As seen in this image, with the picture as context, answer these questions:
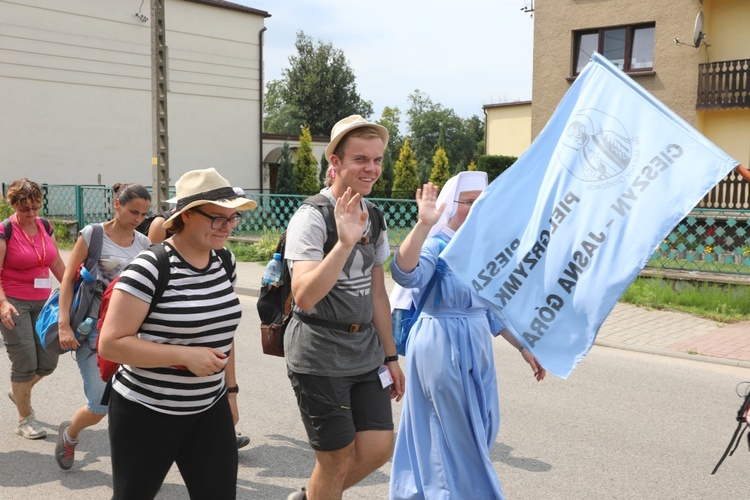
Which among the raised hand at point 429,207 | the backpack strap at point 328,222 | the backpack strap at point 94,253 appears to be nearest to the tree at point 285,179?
the backpack strap at point 94,253

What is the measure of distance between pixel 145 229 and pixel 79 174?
69.1ft

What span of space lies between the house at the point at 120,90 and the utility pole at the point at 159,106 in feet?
24.8

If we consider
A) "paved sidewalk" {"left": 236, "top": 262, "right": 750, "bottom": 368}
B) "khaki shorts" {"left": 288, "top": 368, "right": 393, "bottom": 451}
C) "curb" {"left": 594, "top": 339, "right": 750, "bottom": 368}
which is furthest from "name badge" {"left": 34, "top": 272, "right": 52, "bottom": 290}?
"curb" {"left": 594, "top": 339, "right": 750, "bottom": 368}

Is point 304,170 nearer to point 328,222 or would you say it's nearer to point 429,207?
point 429,207

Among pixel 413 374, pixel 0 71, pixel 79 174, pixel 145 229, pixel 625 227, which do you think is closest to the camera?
pixel 625 227

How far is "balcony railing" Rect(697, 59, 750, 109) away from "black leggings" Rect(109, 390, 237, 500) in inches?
760

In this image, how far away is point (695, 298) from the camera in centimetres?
1074

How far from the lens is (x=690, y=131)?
3061mm

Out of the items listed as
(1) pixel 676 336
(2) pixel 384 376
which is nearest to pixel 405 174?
(1) pixel 676 336

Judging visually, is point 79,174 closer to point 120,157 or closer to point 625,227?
point 120,157

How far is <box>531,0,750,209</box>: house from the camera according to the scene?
63.5ft

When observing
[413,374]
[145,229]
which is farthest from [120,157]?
[413,374]

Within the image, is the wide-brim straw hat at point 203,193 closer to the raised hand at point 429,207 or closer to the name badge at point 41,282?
the raised hand at point 429,207

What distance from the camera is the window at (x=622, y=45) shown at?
20922mm
